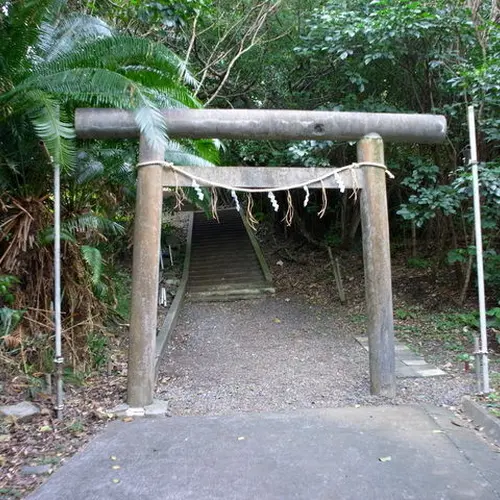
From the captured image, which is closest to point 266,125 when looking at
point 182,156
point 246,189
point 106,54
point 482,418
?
point 246,189

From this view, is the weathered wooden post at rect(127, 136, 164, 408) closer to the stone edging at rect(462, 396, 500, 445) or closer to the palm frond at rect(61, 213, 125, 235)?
the palm frond at rect(61, 213, 125, 235)

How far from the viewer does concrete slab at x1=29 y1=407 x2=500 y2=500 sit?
2984 mm

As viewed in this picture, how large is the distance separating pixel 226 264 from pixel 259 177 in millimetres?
8727

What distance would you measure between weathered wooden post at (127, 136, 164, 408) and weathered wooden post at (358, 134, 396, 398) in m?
2.18

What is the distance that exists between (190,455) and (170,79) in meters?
3.86

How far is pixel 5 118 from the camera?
486 centimetres

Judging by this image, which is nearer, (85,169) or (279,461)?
(279,461)

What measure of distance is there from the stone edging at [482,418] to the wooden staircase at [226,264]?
7075 millimetres

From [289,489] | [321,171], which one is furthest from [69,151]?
[289,489]

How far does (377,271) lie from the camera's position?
4945 millimetres

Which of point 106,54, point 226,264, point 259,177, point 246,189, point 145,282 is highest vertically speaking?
point 106,54

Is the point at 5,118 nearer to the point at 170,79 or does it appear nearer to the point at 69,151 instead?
the point at 69,151

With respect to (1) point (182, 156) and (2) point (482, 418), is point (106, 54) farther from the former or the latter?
(2) point (482, 418)

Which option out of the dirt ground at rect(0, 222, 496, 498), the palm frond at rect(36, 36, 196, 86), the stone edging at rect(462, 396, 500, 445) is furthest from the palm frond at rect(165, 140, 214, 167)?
the stone edging at rect(462, 396, 500, 445)
